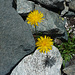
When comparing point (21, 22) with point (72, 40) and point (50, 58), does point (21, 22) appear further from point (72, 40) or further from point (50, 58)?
point (72, 40)

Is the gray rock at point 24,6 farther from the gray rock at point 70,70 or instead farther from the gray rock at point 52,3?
the gray rock at point 70,70

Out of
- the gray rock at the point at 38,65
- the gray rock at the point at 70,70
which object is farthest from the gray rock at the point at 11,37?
the gray rock at the point at 70,70

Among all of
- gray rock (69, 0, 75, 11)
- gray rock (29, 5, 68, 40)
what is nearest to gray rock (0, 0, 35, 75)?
gray rock (29, 5, 68, 40)

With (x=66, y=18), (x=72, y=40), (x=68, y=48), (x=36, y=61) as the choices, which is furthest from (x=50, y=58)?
(x=66, y=18)

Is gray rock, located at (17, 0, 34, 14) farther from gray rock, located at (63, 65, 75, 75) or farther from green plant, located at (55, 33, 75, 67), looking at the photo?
gray rock, located at (63, 65, 75, 75)

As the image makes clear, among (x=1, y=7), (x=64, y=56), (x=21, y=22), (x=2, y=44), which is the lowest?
(x=64, y=56)

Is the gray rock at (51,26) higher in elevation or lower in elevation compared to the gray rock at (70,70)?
higher

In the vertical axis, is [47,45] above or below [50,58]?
above
